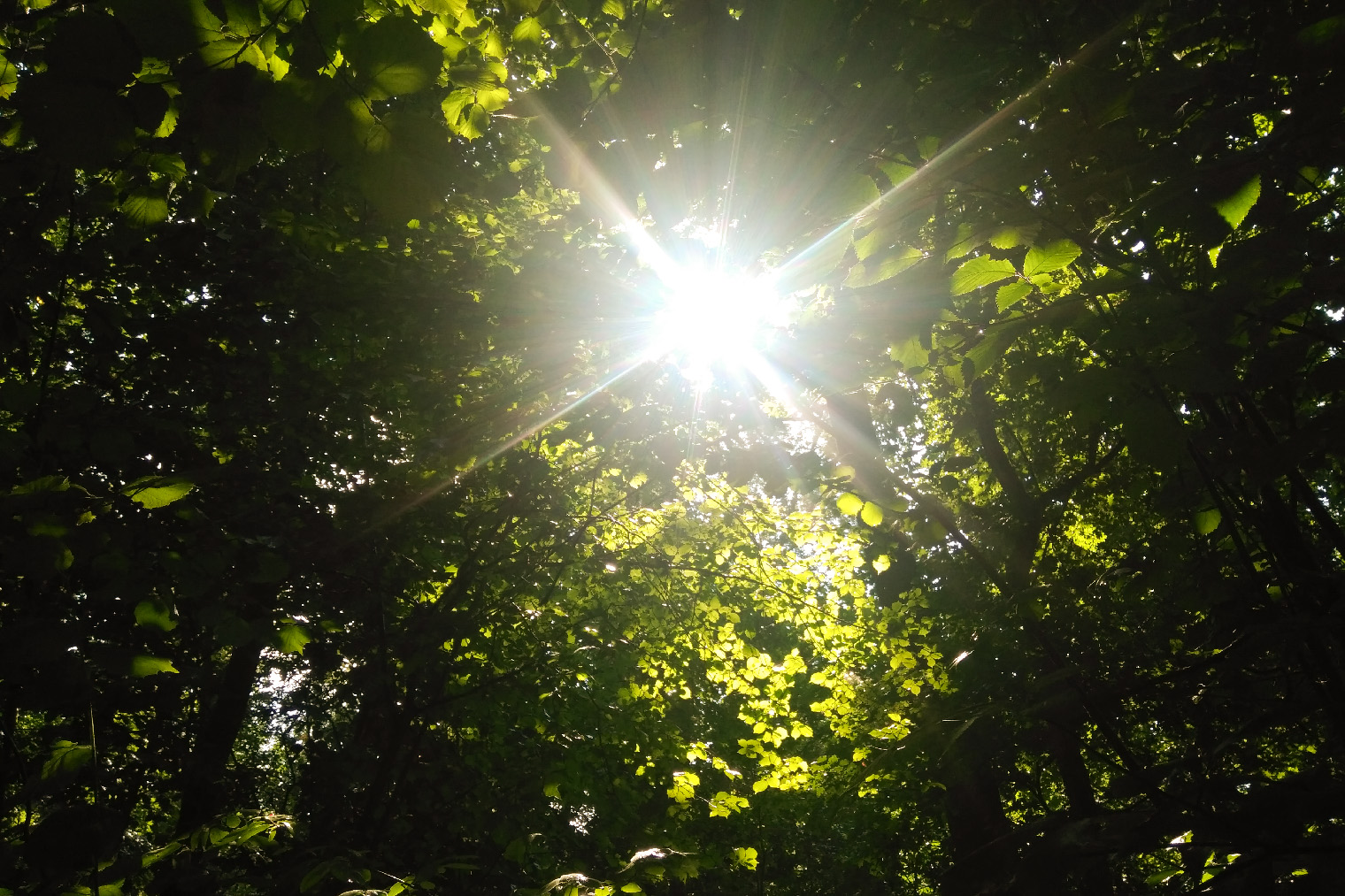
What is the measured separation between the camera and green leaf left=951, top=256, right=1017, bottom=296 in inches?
71.5

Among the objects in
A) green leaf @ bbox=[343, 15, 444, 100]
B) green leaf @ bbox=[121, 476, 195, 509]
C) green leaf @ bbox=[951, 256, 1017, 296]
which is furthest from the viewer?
green leaf @ bbox=[951, 256, 1017, 296]

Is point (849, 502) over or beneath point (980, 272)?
beneath

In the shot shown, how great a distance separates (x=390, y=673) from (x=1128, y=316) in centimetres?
462

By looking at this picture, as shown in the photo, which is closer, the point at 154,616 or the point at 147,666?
the point at 147,666

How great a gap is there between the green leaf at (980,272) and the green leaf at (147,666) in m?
2.08

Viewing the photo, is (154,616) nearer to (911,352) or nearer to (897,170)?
(897,170)

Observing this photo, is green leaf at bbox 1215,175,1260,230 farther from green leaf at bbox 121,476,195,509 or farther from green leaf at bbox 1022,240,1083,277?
green leaf at bbox 121,476,195,509

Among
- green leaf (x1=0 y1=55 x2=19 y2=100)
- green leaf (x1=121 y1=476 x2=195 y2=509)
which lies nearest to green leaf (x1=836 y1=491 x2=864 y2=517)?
green leaf (x1=121 y1=476 x2=195 y2=509)

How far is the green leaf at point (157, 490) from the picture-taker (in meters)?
1.71

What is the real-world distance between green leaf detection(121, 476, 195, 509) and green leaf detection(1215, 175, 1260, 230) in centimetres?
242

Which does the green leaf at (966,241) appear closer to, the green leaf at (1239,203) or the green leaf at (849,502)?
the green leaf at (1239,203)

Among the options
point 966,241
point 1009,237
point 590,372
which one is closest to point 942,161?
point 966,241

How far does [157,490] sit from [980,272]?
2081 millimetres

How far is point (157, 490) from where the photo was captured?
172cm
